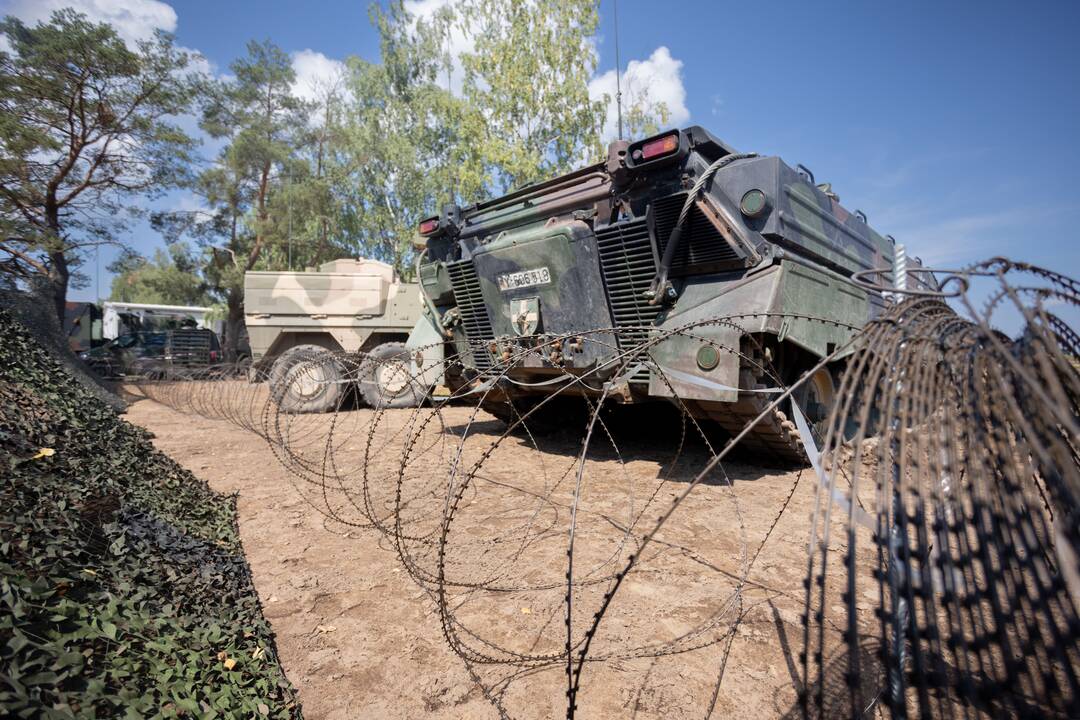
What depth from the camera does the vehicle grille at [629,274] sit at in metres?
5.26

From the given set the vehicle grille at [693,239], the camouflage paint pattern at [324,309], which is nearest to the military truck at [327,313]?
the camouflage paint pattern at [324,309]

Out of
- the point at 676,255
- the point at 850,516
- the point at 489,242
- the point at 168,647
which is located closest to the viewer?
the point at 850,516

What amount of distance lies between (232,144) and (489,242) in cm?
2086

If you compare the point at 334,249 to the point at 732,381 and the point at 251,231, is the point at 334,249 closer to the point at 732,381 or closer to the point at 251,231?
the point at 251,231

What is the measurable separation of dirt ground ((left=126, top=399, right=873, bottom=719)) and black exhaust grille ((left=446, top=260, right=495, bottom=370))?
5.74ft

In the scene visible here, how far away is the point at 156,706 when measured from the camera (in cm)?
196

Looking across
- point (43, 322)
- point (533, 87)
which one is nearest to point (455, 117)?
point (533, 87)

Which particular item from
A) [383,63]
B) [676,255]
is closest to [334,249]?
[383,63]

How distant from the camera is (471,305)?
677 cm

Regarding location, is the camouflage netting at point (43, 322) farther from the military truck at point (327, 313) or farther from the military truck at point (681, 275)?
the military truck at point (681, 275)

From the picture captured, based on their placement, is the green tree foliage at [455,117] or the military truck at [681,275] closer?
the military truck at [681,275]

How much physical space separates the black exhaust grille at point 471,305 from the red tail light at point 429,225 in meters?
0.49

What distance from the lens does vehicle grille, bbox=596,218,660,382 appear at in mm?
5262

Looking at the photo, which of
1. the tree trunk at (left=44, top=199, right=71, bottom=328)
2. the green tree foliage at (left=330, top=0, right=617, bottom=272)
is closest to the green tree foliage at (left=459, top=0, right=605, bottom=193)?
the green tree foliage at (left=330, top=0, right=617, bottom=272)
